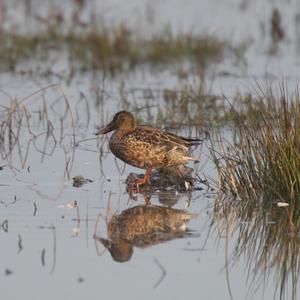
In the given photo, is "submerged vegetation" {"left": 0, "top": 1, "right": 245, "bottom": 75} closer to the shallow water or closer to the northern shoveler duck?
the shallow water

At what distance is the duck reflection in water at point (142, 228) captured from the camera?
7.16 meters

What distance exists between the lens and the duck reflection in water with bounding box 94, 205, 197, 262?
7.16m

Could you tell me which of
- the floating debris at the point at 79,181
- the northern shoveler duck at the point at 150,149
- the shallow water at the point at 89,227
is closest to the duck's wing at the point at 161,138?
the northern shoveler duck at the point at 150,149

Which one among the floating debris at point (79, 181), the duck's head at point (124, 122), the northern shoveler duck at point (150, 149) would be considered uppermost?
the duck's head at point (124, 122)

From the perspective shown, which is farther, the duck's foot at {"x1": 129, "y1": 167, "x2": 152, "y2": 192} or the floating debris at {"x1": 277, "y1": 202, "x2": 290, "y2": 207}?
the duck's foot at {"x1": 129, "y1": 167, "x2": 152, "y2": 192}

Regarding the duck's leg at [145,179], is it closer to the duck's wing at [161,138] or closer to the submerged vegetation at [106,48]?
the duck's wing at [161,138]

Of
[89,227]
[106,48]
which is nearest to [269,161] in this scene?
[89,227]

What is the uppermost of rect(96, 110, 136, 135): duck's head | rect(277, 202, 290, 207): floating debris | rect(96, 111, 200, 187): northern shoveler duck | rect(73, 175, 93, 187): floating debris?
rect(96, 110, 136, 135): duck's head

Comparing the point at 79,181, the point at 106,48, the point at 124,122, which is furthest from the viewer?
the point at 106,48

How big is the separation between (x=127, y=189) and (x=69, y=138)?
91.7 inches

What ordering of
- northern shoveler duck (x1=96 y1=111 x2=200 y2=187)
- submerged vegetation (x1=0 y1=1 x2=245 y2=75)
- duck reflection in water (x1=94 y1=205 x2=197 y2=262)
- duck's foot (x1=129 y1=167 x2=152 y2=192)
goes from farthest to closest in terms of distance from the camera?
submerged vegetation (x1=0 y1=1 x2=245 y2=75)
northern shoveler duck (x1=96 y1=111 x2=200 y2=187)
duck's foot (x1=129 y1=167 x2=152 y2=192)
duck reflection in water (x1=94 y1=205 x2=197 y2=262)

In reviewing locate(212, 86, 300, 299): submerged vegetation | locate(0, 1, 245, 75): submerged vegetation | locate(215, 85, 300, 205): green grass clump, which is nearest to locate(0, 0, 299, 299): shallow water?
locate(212, 86, 300, 299): submerged vegetation

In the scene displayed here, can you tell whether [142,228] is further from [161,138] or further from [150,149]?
[161,138]

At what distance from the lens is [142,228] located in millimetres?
7684
